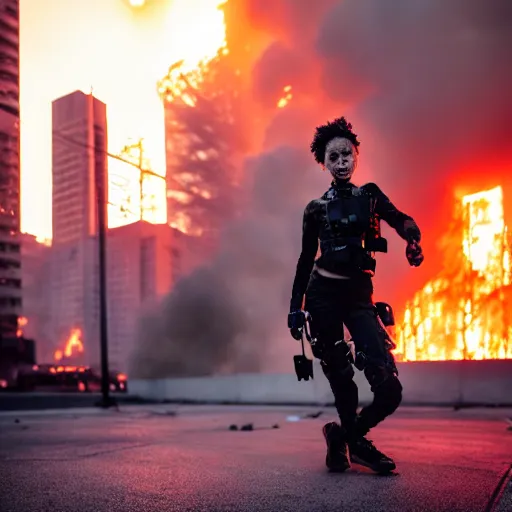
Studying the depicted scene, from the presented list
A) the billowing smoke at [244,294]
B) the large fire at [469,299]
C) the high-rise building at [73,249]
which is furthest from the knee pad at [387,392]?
the high-rise building at [73,249]

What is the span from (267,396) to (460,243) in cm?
751

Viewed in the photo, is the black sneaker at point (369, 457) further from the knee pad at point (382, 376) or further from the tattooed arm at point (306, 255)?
the tattooed arm at point (306, 255)

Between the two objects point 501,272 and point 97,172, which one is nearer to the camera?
point 97,172

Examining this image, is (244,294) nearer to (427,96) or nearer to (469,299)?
(427,96)

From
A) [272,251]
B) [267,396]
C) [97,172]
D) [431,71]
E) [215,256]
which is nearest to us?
Answer: [97,172]

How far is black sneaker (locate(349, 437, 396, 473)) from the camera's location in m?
3.78

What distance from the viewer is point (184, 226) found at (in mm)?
40938

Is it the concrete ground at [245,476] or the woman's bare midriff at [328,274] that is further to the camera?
the woman's bare midriff at [328,274]

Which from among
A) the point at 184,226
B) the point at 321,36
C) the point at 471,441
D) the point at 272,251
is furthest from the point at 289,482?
the point at 184,226

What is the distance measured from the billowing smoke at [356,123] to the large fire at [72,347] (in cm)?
6499

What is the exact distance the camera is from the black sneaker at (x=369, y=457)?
12.4ft

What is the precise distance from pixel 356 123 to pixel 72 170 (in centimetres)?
5899

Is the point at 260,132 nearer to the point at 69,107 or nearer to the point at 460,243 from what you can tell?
the point at 460,243

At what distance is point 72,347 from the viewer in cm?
10312
